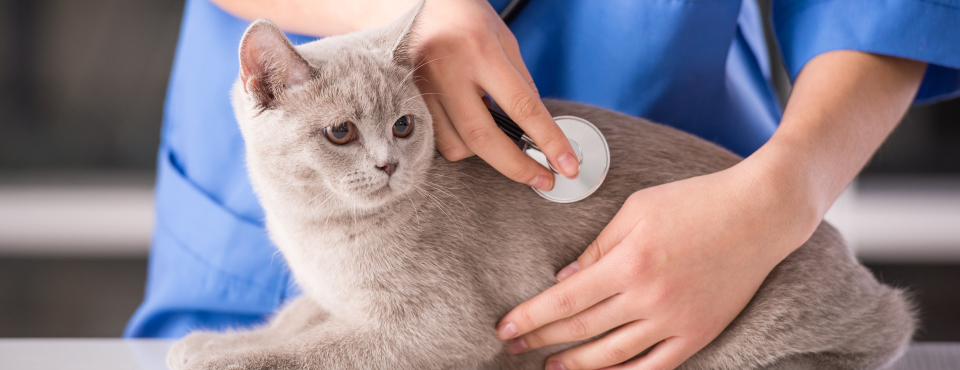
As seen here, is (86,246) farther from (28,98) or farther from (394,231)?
(394,231)

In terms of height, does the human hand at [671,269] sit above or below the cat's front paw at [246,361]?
above

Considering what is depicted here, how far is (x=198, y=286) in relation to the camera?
131 cm

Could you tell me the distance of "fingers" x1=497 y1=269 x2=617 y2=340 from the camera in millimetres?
881

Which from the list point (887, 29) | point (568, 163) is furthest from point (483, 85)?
point (887, 29)

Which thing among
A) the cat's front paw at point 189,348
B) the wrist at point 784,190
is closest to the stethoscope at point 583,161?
the wrist at point 784,190

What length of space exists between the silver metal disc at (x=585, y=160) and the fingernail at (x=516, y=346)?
246mm

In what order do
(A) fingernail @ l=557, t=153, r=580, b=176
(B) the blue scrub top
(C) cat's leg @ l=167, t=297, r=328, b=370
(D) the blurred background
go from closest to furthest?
(A) fingernail @ l=557, t=153, r=580, b=176, (C) cat's leg @ l=167, t=297, r=328, b=370, (B) the blue scrub top, (D) the blurred background

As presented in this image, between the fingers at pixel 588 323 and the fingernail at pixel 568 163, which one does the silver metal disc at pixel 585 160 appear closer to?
the fingernail at pixel 568 163

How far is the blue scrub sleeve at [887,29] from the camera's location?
3.35 feet

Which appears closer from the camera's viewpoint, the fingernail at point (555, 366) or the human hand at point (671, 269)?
the human hand at point (671, 269)

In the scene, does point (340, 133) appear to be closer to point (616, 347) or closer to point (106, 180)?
point (616, 347)

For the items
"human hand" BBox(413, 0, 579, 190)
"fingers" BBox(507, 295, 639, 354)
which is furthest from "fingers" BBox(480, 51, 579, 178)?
"fingers" BBox(507, 295, 639, 354)

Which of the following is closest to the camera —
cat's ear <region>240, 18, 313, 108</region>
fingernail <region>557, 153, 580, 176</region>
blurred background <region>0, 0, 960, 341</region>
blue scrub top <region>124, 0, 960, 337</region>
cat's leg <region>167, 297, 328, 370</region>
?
cat's ear <region>240, 18, 313, 108</region>

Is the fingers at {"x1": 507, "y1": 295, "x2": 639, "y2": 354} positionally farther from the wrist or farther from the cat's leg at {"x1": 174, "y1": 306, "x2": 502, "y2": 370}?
the wrist
